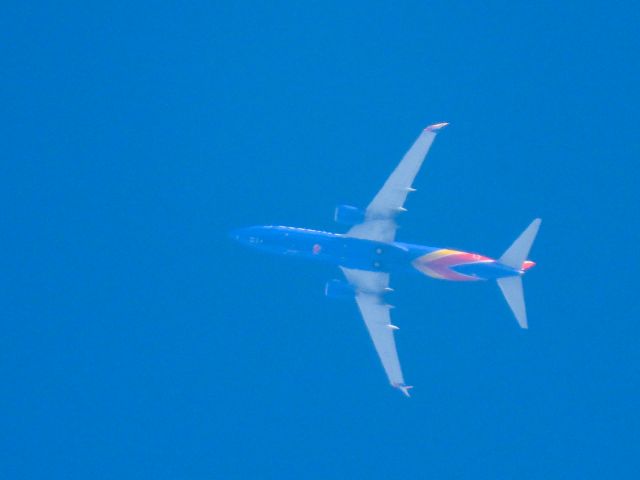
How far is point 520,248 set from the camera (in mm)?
44688

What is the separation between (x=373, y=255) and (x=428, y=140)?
6852 mm

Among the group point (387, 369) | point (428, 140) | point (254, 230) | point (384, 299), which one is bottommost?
point (387, 369)

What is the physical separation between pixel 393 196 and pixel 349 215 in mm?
2572

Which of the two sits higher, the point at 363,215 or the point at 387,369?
the point at 363,215

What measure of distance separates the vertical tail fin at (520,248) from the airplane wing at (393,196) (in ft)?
19.9

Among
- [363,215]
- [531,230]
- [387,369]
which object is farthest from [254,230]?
[531,230]

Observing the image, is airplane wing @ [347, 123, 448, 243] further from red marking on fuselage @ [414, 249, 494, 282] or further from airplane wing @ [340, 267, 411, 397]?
airplane wing @ [340, 267, 411, 397]

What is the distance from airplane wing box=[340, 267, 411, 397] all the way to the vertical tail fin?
672cm

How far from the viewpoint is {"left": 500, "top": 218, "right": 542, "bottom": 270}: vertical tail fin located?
44.2 meters

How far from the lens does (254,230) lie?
157 ft

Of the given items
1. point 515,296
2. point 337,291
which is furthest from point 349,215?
point 515,296

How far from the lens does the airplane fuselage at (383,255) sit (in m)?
46.2

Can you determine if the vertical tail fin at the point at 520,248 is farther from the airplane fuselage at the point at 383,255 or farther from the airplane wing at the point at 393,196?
the airplane wing at the point at 393,196

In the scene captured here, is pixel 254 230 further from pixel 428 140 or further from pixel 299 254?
pixel 428 140
